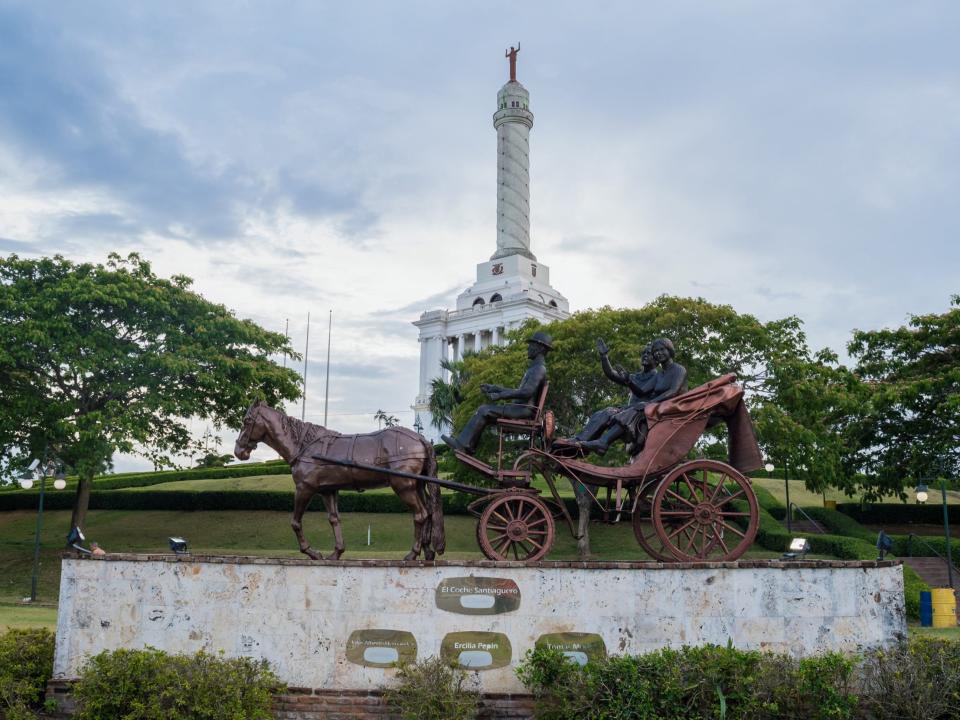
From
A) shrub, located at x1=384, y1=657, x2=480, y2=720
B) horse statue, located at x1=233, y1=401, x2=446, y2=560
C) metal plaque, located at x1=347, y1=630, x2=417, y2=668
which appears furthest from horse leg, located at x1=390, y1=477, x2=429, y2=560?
shrub, located at x1=384, y1=657, x2=480, y2=720

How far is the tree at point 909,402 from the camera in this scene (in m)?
27.6

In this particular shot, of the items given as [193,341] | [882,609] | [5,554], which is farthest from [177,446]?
[882,609]

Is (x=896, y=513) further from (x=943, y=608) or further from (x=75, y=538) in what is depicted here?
(x=75, y=538)

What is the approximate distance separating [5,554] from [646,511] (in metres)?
24.3

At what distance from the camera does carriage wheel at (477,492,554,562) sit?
11.6 m

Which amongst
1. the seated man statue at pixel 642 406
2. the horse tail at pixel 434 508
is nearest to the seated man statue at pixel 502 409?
the horse tail at pixel 434 508

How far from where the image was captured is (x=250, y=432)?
41.9 feet

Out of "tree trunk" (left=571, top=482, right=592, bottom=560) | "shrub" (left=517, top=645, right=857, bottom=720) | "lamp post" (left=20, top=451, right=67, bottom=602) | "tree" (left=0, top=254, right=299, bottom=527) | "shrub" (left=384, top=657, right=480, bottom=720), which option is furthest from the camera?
"tree" (left=0, top=254, right=299, bottom=527)

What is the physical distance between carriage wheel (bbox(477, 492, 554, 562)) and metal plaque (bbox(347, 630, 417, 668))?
61.3 inches

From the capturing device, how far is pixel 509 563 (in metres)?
11.4

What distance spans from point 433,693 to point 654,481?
410 centimetres

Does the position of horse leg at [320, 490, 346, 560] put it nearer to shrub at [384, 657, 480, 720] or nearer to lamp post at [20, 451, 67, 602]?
shrub at [384, 657, 480, 720]

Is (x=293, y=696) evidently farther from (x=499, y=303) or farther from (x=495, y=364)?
(x=499, y=303)

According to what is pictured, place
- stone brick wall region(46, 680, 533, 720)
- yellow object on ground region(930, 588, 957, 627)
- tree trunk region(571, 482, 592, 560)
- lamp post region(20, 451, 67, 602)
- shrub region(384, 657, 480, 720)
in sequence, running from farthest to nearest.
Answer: lamp post region(20, 451, 67, 602) < yellow object on ground region(930, 588, 957, 627) < tree trunk region(571, 482, 592, 560) < stone brick wall region(46, 680, 533, 720) < shrub region(384, 657, 480, 720)
